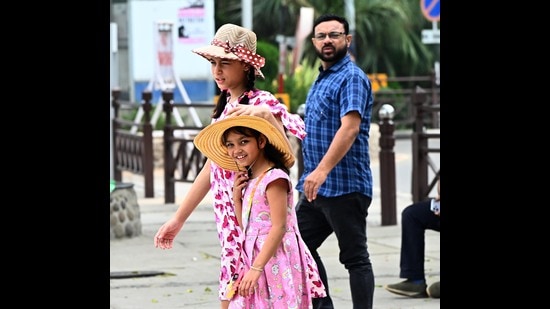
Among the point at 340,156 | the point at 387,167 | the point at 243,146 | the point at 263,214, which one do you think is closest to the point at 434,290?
the point at 340,156

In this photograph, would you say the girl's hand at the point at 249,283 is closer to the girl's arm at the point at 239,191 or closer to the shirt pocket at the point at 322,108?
the girl's arm at the point at 239,191

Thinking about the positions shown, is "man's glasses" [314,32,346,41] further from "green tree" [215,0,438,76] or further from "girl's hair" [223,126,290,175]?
"green tree" [215,0,438,76]

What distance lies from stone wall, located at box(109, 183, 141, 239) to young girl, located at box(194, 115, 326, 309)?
603 centimetres

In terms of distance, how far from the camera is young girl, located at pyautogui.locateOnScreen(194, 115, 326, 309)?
543cm

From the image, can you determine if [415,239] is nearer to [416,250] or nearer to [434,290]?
[416,250]

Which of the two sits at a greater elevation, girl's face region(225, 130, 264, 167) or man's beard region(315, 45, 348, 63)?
man's beard region(315, 45, 348, 63)

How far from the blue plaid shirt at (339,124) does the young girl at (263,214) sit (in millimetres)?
1373

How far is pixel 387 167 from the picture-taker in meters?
12.7

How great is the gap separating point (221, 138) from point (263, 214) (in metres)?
0.39

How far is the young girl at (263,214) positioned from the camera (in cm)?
543

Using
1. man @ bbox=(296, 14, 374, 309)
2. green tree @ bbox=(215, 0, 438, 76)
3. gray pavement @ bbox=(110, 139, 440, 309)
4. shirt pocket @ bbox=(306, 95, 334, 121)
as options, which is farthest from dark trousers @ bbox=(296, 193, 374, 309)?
green tree @ bbox=(215, 0, 438, 76)

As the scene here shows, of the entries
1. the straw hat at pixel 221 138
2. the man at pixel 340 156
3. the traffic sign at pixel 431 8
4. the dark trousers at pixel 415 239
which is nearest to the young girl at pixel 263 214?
the straw hat at pixel 221 138
